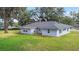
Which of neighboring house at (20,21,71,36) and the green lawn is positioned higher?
neighboring house at (20,21,71,36)

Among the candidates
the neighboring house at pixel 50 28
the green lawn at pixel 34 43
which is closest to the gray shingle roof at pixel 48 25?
the neighboring house at pixel 50 28

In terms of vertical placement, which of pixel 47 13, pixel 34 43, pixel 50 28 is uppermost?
pixel 47 13

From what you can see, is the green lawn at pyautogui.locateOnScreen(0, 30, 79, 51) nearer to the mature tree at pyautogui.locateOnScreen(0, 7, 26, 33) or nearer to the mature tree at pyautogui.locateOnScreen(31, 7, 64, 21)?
the mature tree at pyautogui.locateOnScreen(0, 7, 26, 33)

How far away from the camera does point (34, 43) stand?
3217mm

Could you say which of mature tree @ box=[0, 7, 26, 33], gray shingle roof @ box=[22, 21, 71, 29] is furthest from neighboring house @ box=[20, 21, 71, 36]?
mature tree @ box=[0, 7, 26, 33]

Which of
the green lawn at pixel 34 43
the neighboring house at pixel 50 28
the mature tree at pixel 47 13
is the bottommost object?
the green lawn at pixel 34 43

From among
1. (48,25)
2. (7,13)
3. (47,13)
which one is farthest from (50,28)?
(7,13)

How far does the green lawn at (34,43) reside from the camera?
3.21 meters

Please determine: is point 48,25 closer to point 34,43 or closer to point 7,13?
point 34,43

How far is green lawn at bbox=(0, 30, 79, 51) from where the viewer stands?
321 cm

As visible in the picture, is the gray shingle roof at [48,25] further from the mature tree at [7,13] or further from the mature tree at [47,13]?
the mature tree at [7,13]

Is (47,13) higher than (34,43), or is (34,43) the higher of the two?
(47,13)

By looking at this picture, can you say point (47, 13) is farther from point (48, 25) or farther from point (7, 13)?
point (7, 13)
